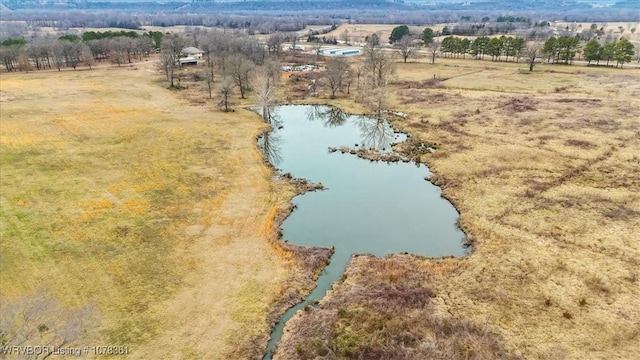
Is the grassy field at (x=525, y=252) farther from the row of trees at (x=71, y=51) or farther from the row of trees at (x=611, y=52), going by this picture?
the row of trees at (x=71, y=51)

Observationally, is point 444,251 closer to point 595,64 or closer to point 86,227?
point 86,227

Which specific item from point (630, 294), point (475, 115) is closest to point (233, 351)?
point (630, 294)

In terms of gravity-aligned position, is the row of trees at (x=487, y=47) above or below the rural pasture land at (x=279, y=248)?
above

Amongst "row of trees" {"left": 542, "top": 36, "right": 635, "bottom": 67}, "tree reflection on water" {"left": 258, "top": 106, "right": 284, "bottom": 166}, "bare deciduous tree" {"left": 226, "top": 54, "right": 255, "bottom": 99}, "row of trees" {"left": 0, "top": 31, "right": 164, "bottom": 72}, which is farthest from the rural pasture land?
"row of trees" {"left": 0, "top": 31, "right": 164, "bottom": 72}

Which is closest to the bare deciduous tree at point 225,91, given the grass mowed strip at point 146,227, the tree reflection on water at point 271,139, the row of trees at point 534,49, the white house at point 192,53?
the tree reflection on water at point 271,139

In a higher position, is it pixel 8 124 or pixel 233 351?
pixel 8 124

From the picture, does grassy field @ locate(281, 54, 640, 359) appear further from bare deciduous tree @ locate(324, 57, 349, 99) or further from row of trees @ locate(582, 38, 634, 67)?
row of trees @ locate(582, 38, 634, 67)
